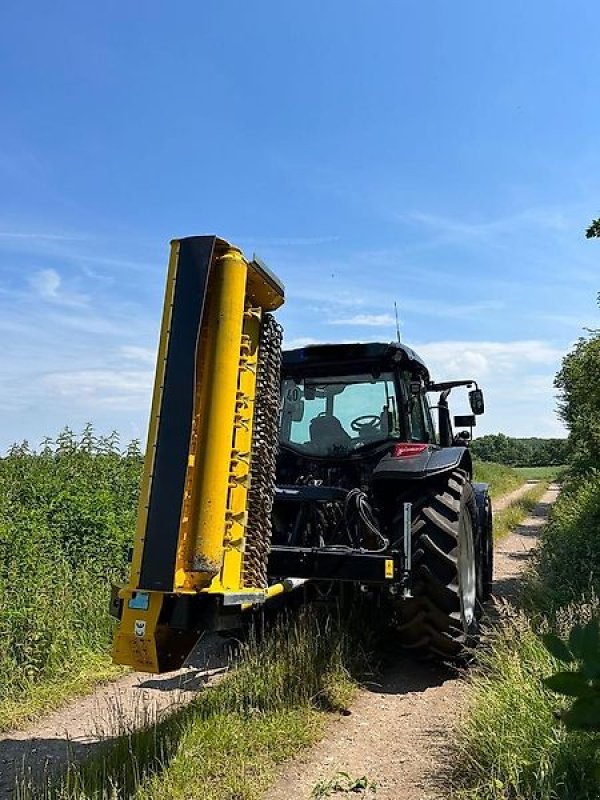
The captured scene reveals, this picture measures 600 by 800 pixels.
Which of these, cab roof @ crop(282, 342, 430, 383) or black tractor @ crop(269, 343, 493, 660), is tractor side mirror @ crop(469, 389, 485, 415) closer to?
black tractor @ crop(269, 343, 493, 660)

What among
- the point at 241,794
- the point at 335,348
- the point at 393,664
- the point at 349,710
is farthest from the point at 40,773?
the point at 335,348

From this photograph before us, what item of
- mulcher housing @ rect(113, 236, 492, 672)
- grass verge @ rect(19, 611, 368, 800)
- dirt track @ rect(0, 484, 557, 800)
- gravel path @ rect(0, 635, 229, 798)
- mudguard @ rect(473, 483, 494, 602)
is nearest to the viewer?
mulcher housing @ rect(113, 236, 492, 672)

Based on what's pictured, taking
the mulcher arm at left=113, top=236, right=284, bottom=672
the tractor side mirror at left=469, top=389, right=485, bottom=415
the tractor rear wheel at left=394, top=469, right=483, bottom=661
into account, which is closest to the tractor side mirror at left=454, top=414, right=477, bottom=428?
the tractor side mirror at left=469, top=389, right=485, bottom=415

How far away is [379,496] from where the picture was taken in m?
5.48

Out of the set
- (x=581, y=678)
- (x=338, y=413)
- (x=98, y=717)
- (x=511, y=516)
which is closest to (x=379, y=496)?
(x=338, y=413)

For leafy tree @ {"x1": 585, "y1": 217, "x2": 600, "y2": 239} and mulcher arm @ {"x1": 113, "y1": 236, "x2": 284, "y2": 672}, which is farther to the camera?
leafy tree @ {"x1": 585, "y1": 217, "x2": 600, "y2": 239}

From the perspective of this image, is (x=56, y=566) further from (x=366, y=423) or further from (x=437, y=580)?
(x=437, y=580)

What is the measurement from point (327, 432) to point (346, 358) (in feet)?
2.05

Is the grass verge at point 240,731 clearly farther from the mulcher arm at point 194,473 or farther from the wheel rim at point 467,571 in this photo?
the wheel rim at point 467,571

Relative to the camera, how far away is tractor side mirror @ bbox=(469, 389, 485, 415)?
6898 mm

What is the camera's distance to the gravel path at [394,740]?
3629mm

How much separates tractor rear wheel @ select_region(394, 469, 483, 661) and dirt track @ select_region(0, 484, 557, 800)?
0.31m

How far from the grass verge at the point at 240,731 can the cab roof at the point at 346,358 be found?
77.0 inches

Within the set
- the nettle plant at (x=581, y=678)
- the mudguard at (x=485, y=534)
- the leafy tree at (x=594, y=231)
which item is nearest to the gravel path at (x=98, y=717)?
the nettle plant at (x=581, y=678)
